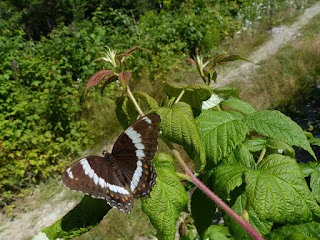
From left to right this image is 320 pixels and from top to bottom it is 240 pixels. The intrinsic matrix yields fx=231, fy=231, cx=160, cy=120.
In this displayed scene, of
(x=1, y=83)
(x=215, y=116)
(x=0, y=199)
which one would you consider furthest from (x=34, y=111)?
(x=215, y=116)

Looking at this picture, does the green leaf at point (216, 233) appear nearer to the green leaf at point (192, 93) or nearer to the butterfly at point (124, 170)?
the butterfly at point (124, 170)

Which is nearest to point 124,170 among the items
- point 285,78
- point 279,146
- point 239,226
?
point 239,226

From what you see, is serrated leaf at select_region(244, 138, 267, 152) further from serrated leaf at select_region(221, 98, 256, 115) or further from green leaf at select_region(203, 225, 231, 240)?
green leaf at select_region(203, 225, 231, 240)

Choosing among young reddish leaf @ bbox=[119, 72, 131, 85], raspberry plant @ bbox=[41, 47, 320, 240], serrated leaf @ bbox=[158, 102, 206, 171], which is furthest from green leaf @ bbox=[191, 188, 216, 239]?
young reddish leaf @ bbox=[119, 72, 131, 85]

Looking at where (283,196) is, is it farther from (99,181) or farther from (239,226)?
(99,181)

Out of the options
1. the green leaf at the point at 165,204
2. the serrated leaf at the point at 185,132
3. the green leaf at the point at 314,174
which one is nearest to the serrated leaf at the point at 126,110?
the serrated leaf at the point at 185,132

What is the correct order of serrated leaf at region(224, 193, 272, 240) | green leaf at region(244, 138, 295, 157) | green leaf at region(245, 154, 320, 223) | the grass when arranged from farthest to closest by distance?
1. the grass
2. green leaf at region(244, 138, 295, 157)
3. serrated leaf at region(224, 193, 272, 240)
4. green leaf at region(245, 154, 320, 223)
